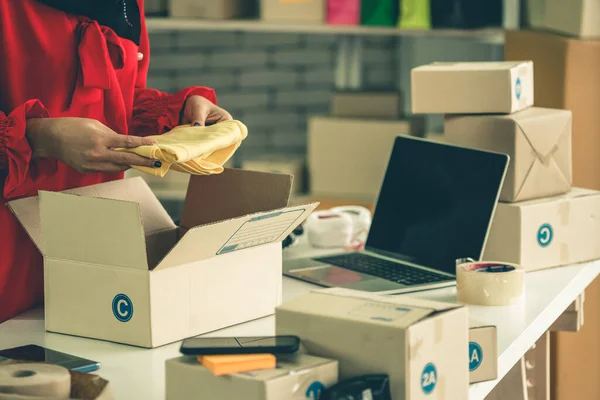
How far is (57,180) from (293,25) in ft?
6.14

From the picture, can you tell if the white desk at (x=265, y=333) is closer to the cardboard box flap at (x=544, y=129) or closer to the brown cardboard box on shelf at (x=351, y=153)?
the cardboard box flap at (x=544, y=129)

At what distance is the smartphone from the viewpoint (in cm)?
132

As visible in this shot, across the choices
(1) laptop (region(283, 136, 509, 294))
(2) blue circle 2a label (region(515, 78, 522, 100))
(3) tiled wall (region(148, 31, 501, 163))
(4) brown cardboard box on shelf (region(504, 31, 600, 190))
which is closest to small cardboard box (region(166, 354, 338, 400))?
(1) laptop (region(283, 136, 509, 294))

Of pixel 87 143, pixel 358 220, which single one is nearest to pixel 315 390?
pixel 87 143

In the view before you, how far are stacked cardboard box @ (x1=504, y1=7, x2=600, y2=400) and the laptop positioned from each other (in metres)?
0.80

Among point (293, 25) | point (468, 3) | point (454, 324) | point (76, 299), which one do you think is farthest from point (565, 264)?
point (293, 25)

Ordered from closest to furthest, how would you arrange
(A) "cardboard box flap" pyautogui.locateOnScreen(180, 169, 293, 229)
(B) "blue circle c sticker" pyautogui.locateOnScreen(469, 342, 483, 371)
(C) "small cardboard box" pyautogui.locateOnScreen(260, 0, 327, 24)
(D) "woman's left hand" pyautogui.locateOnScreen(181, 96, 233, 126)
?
(B) "blue circle c sticker" pyautogui.locateOnScreen(469, 342, 483, 371) → (A) "cardboard box flap" pyautogui.locateOnScreen(180, 169, 293, 229) → (D) "woman's left hand" pyautogui.locateOnScreen(181, 96, 233, 126) → (C) "small cardboard box" pyautogui.locateOnScreen(260, 0, 327, 24)

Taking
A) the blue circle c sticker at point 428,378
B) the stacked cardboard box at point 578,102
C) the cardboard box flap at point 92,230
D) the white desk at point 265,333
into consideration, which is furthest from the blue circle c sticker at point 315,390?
the stacked cardboard box at point 578,102

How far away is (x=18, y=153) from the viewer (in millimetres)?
1490

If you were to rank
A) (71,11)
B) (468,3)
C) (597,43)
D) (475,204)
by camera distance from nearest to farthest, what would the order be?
1. (71,11)
2. (475,204)
3. (597,43)
4. (468,3)

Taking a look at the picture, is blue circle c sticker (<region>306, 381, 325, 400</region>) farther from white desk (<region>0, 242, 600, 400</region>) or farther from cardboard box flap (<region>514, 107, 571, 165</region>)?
cardboard box flap (<region>514, 107, 571, 165</region>)

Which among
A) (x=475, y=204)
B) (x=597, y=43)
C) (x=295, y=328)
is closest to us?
(x=295, y=328)

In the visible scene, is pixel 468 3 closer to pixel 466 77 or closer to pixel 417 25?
pixel 417 25

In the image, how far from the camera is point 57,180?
167cm
